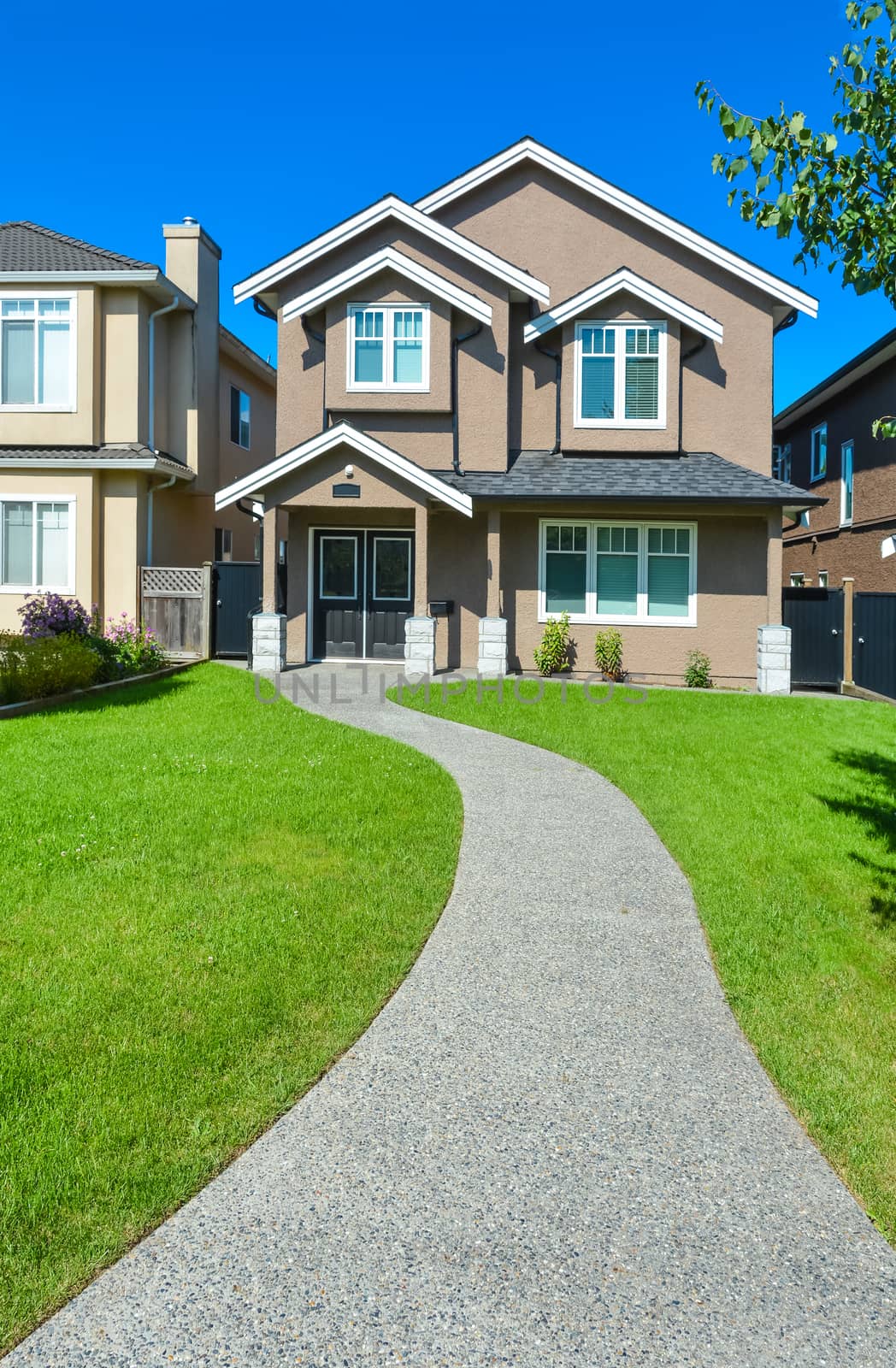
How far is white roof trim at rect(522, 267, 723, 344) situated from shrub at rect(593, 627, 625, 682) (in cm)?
581

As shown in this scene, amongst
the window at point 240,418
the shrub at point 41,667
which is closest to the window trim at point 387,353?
the window at point 240,418

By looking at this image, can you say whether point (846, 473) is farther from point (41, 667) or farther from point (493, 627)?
point (41, 667)

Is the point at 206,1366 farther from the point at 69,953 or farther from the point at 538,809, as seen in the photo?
the point at 538,809

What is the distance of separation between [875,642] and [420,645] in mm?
7926

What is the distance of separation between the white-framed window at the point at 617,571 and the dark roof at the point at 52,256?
31.5ft

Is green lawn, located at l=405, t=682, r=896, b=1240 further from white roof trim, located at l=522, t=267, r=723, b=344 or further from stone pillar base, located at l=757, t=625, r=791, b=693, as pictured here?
white roof trim, located at l=522, t=267, r=723, b=344

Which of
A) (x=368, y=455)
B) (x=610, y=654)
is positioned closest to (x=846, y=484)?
(x=610, y=654)

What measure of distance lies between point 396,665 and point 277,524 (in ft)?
11.9

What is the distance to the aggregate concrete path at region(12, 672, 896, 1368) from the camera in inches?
115

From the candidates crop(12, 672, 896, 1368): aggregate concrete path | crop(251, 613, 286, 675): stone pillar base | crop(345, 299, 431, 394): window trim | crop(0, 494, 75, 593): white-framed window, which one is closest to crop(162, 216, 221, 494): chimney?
crop(0, 494, 75, 593): white-framed window

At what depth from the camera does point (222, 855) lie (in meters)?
7.30

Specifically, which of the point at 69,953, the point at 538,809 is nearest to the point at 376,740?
the point at 538,809

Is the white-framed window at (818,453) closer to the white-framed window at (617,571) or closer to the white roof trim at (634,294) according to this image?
the white roof trim at (634,294)

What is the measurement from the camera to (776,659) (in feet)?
57.4
